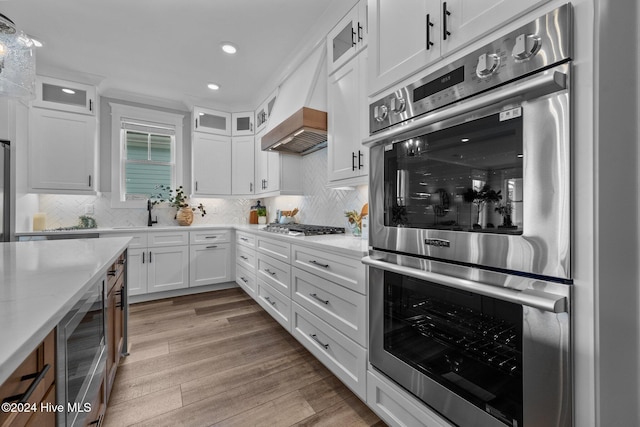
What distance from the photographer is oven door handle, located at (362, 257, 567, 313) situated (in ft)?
2.60

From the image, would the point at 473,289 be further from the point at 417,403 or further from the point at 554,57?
the point at 554,57

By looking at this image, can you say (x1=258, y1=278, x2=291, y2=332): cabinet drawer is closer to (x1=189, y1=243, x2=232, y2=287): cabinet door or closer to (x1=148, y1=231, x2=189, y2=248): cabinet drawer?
(x1=189, y1=243, x2=232, y2=287): cabinet door

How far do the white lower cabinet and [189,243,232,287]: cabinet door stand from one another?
3.02 metres

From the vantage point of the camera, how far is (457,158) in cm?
109

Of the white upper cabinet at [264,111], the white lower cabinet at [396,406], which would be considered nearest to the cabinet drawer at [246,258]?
the white upper cabinet at [264,111]

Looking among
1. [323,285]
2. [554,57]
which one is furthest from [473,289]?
[323,285]

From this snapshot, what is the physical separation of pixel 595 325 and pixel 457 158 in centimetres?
64

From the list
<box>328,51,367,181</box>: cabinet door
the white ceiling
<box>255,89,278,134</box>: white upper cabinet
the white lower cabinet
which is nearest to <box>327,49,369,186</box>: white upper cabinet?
<box>328,51,367,181</box>: cabinet door

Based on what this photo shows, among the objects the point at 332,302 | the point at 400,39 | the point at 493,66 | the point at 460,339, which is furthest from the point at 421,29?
the point at 332,302

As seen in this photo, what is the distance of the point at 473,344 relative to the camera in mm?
1062

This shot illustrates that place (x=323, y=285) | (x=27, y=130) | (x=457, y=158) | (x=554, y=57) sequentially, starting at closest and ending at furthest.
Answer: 1. (x=554, y=57)
2. (x=457, y=158)
3. (x=323, y=285)
4. (x=27, y=130)

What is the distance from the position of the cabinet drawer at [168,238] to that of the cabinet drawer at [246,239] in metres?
0.66

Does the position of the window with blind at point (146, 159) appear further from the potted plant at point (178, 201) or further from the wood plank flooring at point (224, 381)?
the wood plank flooring at point (224, 381)

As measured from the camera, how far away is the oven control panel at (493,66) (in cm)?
81
